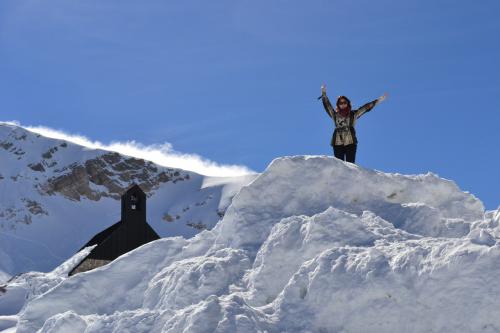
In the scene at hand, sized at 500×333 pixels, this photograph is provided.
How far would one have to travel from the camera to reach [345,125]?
14.2 m

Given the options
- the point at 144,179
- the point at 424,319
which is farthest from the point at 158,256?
the point at 144,179

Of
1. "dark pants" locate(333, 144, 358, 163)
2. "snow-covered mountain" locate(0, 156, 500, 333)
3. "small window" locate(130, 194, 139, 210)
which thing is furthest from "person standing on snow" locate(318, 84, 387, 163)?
"small window" locate(130, 194, 139, 210)

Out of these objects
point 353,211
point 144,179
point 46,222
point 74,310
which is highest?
point 144,179

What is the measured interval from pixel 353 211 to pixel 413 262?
2478mm

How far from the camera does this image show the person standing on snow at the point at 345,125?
1416 centimetres

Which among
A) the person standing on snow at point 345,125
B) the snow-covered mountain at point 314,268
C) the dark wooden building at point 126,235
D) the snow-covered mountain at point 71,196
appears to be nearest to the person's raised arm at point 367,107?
the person standing on snow at point 345,125

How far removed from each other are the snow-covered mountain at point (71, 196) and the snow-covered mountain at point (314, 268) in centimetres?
5648

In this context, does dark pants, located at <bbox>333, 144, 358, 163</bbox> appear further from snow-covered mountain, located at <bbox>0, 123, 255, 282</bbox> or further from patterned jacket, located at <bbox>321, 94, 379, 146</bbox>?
snow-covered mountain, located at <bbox>0, 123, 255, 282</bbox>

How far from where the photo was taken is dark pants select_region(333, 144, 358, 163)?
14.2 metres

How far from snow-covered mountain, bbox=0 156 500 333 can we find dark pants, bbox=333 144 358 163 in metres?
1.80

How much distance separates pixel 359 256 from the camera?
31.7 feet

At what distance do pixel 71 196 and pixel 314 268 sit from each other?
90.1m

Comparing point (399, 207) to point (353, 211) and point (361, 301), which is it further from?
point (361, 301)

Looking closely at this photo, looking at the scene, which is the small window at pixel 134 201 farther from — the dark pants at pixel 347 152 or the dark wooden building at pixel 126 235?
the dark pants at pixel 347 152
